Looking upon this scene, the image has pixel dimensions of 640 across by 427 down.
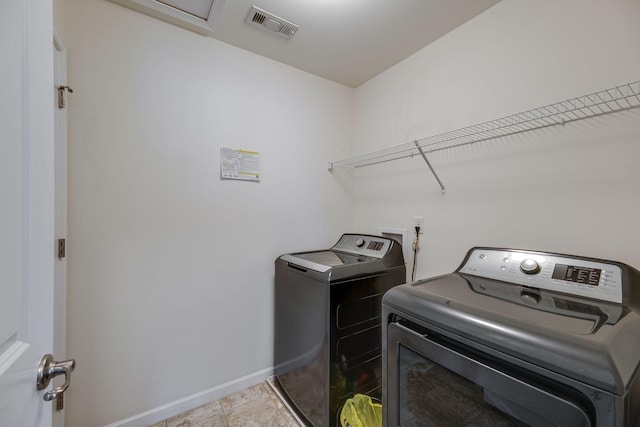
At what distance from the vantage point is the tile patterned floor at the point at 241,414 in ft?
4.97

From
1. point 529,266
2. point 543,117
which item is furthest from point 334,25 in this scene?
point 529,266

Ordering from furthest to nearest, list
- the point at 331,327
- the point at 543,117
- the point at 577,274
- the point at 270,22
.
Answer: the point at 270,22 → the point at 331,327 → the point at 543,117 → the point at 577,274

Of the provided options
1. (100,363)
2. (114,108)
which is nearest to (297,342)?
(100,363)

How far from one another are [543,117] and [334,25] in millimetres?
1244

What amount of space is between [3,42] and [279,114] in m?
1.57

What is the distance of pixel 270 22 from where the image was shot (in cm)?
153

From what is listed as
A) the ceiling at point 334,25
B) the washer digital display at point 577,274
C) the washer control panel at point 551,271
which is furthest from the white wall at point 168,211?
the washer digital display at point 577,274

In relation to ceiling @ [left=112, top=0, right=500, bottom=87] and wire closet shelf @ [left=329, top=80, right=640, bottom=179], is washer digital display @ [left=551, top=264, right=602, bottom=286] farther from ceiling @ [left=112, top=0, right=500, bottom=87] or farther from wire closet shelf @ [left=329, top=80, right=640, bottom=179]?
ceiling @ [left=112, top=0, right=500, bottom=87]

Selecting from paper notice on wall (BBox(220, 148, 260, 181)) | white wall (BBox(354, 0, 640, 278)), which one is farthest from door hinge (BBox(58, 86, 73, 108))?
white wall (BBox(354, 0, 640, 278))

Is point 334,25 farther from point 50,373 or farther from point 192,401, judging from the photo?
point 192,401

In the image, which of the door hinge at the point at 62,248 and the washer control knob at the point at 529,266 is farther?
the door hinge at the point at 62,248

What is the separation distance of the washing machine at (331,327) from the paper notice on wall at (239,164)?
2.13ft

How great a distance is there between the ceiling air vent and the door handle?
5.75 ft

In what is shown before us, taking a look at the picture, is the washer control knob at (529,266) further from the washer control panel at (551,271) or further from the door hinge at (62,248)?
the door hinge at (62,248)
